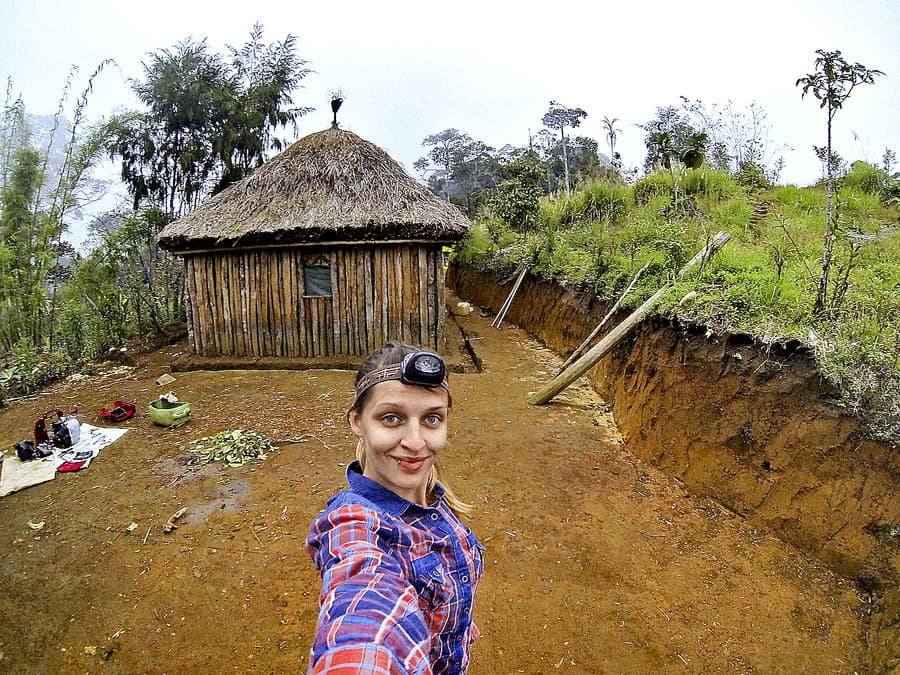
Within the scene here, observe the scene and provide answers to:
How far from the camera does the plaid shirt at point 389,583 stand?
2.68 ft

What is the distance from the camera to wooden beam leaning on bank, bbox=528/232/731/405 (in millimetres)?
5137

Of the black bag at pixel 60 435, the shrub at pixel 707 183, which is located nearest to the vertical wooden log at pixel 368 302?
the black bag at pixel 60 435

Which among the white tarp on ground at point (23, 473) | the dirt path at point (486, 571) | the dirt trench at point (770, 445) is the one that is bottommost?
the dirt path at point (486, 571)

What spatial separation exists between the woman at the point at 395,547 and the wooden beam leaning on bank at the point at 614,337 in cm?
427

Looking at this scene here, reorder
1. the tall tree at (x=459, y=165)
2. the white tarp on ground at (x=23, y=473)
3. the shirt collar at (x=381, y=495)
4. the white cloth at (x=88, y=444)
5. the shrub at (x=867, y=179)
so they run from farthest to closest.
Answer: the tall tree at (x=459, y=165) → the shrub at (x=867, y=179) → the white cloth at (x=88, y=444) → the white tarp on ground at (x=23, y=473) → the shirt collar at (x=381, y=495)

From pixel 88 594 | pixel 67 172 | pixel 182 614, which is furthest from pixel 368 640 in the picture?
pixel 67 172

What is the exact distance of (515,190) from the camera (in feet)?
40.3

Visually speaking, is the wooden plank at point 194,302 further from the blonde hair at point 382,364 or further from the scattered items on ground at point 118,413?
the blonde hair at point 382,364

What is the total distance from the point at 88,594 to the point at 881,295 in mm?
6003

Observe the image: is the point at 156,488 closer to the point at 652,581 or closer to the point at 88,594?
the point at 88,594

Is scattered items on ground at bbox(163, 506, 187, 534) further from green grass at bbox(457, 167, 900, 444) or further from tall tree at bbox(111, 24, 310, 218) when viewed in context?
tall tree at bbox(111, 24, 310, 218)

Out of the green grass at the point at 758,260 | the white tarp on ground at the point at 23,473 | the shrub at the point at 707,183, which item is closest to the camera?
the green grass at the point at 758,260

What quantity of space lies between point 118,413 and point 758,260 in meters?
7.23

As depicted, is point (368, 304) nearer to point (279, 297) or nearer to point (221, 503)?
point (279, 297)
